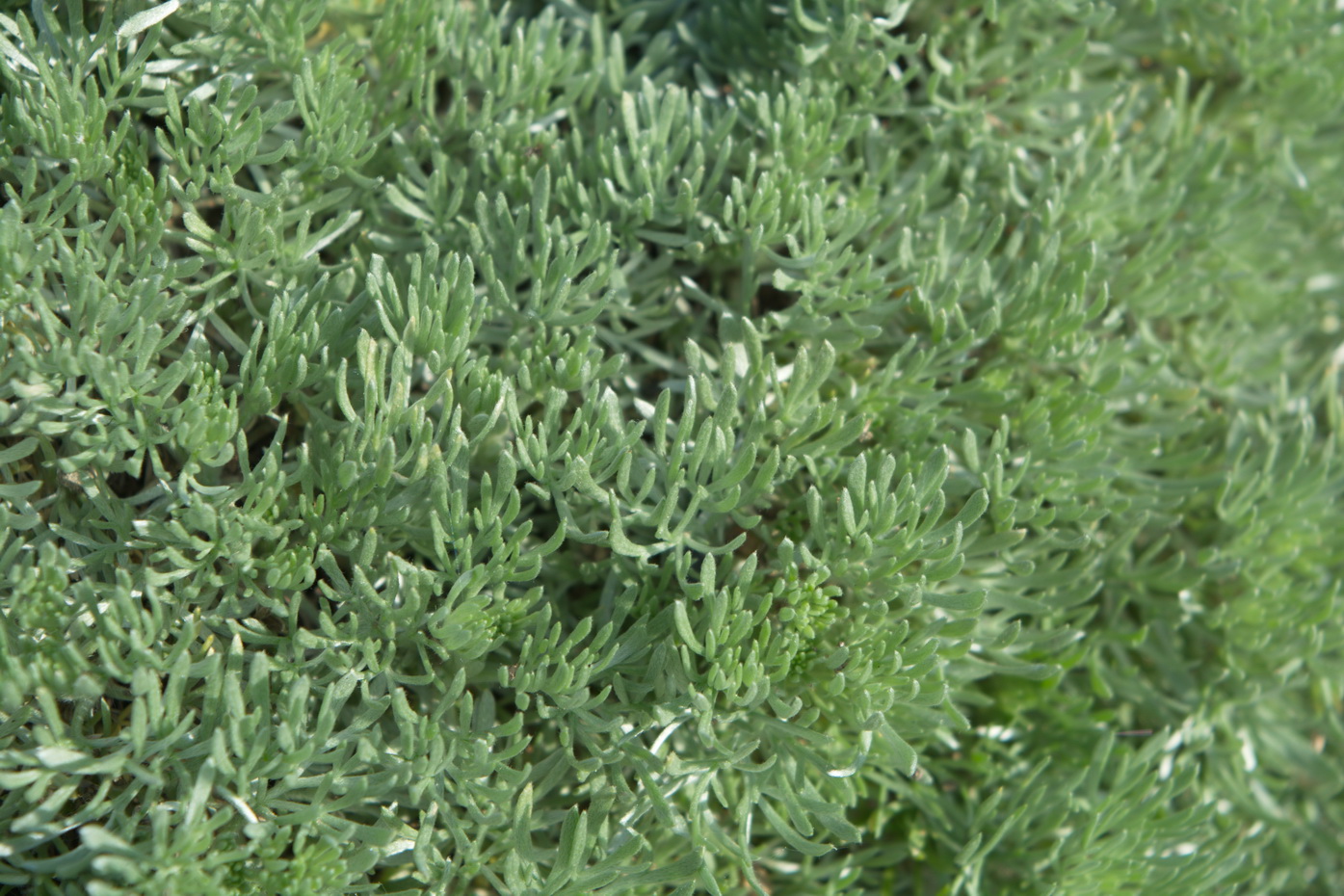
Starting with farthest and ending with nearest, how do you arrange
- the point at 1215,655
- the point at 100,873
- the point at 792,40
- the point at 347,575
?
the point at 1215,655, the point at 792,40, the point at 347,575, the point at 100,873

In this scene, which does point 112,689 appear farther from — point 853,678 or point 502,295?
point 853,678

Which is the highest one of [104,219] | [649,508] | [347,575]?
[104,219]

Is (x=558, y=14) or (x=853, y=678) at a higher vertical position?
(x=558, y=14)

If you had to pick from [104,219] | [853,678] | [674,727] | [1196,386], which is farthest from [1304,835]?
[104,219]

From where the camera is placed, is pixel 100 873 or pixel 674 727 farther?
pixel 674 727

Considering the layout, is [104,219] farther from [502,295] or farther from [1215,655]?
[1215,655]

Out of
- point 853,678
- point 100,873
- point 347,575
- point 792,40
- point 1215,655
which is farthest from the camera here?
point 1215,655
